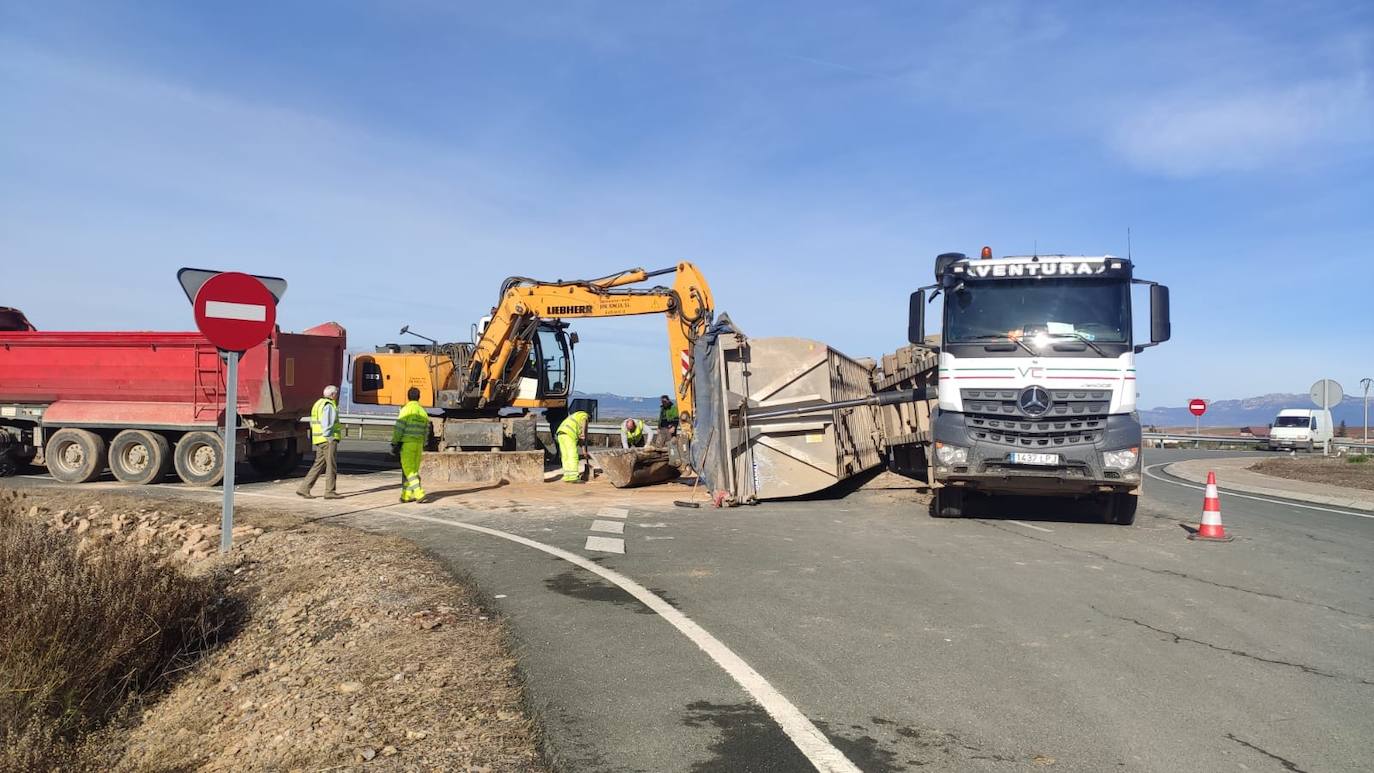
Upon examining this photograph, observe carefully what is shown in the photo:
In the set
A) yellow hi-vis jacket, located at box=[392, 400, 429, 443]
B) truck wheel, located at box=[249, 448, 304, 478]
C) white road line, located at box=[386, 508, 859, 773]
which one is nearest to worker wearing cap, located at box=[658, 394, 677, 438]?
yellow hi-vis jacket, located at box=[392, 400, 429, 443]

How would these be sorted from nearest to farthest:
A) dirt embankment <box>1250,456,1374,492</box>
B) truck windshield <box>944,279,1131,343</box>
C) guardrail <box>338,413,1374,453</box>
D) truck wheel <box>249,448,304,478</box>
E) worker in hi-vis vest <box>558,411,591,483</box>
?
truck windshield <box>944,279,1131,343</box>, worker in hi-vis vest <box>558,411,591,483</box>, truck wheel <box>249,448,304,478</box>, dirt embankment <box>1250,456,1374,492</box>, guardrail <box>338,413,1374,453</box>

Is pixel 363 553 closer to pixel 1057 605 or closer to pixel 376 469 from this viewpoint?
pixel 1057 605

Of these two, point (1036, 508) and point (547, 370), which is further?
point (547, 370)

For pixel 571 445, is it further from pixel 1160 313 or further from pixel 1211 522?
pixel 1211 522

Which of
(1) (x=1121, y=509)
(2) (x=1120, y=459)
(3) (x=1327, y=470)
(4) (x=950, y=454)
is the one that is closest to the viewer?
(2) (x=1120, y=459)

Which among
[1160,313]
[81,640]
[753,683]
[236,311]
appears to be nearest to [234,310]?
[236,311]

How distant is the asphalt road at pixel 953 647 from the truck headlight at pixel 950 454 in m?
0.95

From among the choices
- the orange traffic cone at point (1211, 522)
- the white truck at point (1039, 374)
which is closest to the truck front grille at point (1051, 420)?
the white truck at point (1039, 374)

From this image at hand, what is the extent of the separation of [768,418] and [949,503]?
9.50 ft

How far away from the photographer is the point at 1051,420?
33.7 ft

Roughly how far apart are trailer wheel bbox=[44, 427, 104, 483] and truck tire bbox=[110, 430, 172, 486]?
30cm

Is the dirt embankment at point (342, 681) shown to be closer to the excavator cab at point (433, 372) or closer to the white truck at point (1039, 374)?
the white truck at point (1039, 374)

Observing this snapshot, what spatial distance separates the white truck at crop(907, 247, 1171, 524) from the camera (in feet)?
33.4

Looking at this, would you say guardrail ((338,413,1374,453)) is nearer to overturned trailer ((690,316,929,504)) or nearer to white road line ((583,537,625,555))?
overturned trailer ((690,316,929,504))
